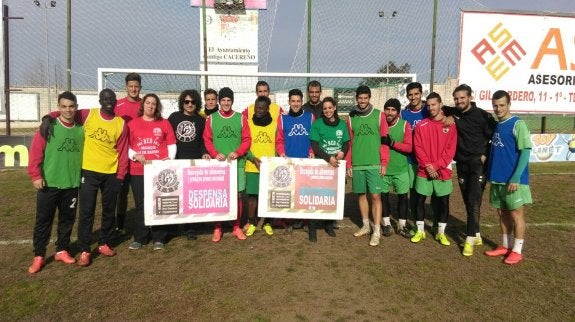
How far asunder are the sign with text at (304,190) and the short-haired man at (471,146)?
1590mm

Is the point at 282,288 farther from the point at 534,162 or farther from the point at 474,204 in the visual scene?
the point at 534,162

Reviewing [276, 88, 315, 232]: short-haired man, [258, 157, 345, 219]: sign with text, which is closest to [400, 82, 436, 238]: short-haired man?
[258, 157, 345, 219]: sign with text

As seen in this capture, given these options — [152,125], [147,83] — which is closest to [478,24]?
[147,83]

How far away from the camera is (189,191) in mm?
4801

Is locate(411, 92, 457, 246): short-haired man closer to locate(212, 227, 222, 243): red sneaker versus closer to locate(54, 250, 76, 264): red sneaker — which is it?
locate(212, 227, 222, 243): red sneaker

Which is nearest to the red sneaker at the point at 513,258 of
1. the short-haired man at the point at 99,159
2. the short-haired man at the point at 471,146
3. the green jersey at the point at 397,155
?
the short-haired man at the point at 471,146

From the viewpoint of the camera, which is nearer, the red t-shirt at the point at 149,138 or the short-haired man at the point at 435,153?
the red t-shirt at the point at 149,138

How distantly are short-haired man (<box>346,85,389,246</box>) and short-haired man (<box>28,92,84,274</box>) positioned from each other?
3.36 meters

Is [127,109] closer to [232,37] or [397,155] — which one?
[397,155]

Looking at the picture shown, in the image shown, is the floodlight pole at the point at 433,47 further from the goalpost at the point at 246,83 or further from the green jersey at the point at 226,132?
the green jersey at the point at 226,132

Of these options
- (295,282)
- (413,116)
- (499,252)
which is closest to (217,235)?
(295,282)

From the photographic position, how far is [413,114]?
17.3 feet

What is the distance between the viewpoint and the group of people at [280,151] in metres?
4.06

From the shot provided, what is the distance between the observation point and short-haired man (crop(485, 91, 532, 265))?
4.24 meters
